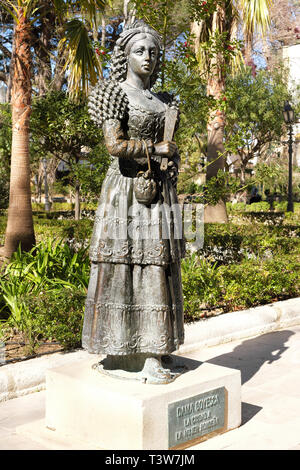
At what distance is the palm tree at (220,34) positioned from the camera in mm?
8609

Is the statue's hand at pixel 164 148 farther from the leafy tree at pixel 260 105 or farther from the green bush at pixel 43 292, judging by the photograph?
the leafy tree at pixel 260 105

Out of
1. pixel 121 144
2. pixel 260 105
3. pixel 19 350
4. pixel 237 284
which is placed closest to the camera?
pixel 121 144

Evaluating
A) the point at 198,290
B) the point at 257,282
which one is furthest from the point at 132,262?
the point at 257,282

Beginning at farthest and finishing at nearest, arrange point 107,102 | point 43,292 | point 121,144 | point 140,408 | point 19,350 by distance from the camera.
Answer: point 43,292, point 19,350, point 107,102, point 121,144, point 140,408

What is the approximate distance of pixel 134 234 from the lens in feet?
11.8

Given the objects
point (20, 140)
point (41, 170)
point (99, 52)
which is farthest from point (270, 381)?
point (41, 170)

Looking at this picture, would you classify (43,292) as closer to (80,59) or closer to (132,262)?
(132,262)

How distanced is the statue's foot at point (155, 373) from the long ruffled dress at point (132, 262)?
123 mm

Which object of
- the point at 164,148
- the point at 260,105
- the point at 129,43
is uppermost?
the point at 260,105

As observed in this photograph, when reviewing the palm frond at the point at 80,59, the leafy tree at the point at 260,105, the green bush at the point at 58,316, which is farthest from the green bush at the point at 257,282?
the leafy tree at the point at 260,105

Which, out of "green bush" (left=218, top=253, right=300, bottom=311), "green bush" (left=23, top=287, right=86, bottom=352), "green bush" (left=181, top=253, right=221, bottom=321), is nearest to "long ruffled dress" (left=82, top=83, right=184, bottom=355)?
"green bush" (left=23, top=287, right=86, bottom=352)

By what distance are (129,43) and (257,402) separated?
118 inches

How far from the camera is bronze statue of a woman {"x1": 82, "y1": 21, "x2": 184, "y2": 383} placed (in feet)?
11.7
